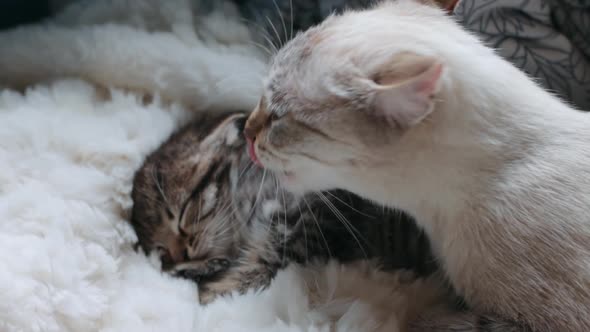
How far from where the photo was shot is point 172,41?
1292 mm

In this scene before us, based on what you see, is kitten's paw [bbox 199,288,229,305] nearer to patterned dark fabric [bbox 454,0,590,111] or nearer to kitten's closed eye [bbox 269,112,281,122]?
kitten's closed eye [bbox 269,112,281,122]

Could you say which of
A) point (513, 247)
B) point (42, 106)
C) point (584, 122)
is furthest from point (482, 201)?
point (42, 106)

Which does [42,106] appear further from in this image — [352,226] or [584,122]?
A: [584,122]

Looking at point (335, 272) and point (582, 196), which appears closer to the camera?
point (582, 196)

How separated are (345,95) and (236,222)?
0.48 m

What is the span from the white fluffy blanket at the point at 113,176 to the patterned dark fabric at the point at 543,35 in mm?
258

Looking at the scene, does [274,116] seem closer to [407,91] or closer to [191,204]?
[407,91]

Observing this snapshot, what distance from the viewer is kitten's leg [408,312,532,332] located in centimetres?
86

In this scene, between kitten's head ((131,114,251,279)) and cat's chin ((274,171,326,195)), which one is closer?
cat's chin ((274,171,326,195))

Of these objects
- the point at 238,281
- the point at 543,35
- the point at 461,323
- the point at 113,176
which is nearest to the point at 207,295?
the point at 238,281

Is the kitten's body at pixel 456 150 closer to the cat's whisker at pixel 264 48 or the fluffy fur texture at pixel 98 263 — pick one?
the fluffy fur texture at pixel 98 263

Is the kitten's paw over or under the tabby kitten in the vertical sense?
under

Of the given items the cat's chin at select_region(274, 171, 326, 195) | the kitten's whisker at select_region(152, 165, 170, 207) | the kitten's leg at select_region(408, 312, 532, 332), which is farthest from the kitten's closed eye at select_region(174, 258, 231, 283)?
the kitten's leg at select_region(408, 312, 532, 332)

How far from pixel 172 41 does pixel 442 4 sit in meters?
0.60
